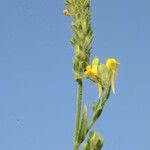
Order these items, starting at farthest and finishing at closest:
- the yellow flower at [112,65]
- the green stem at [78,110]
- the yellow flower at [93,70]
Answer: the yellow flower at [112,65], the yellow flower at [93,70], the green stem at [78,110]

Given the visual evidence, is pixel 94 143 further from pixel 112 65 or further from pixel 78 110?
pixel 112 65

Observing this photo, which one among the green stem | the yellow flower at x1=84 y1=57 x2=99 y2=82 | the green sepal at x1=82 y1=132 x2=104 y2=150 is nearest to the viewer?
the green stem

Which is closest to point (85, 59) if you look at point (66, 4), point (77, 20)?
point (77, 20)

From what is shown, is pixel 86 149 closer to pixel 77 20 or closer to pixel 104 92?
pixel 104 92

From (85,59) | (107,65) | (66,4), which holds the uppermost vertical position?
(66,4)

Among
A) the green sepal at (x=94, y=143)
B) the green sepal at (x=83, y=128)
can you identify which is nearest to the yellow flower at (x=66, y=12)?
the green sepal at (x=83, y=128)

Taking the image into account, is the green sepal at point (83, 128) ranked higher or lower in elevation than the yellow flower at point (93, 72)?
lower

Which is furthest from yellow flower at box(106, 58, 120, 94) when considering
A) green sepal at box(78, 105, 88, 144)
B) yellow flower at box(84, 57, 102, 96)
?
green sepal at box(78, 105, 88, 144)

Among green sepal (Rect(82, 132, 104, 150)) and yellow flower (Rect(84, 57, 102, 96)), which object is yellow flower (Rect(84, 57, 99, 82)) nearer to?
yellow flower (Rect(84, 57, 102, 96))

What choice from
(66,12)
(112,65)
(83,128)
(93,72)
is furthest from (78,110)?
(66,12)

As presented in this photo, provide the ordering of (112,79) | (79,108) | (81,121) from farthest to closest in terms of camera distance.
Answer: (112,79)
(81,121)
(79,108)

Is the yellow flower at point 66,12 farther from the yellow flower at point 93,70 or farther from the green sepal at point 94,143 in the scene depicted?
the green sepal at point 94,143
